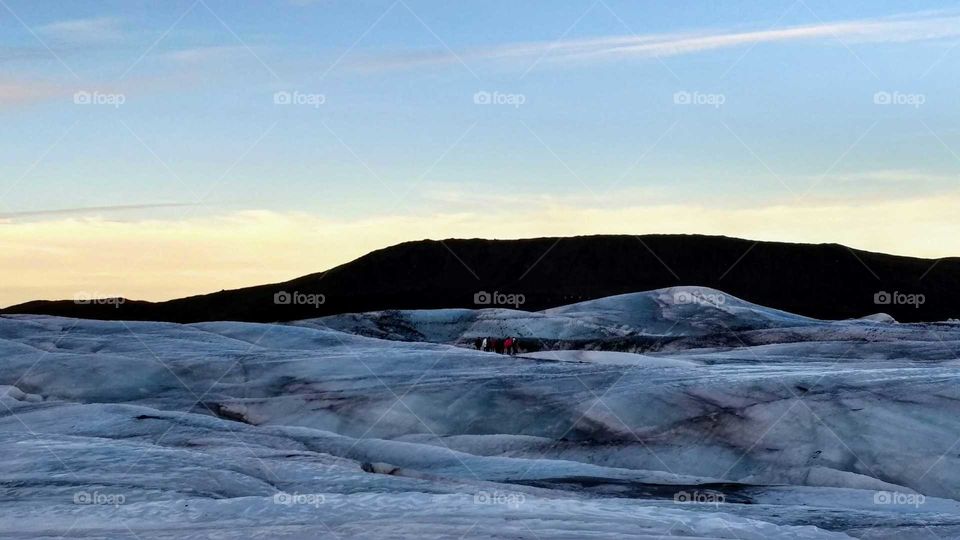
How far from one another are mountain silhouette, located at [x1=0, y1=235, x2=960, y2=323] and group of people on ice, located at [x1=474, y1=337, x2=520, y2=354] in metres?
25.2

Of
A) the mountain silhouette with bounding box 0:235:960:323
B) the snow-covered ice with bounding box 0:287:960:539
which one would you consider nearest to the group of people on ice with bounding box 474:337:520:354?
the snow-covered ice with bounding box 0:287:960:539

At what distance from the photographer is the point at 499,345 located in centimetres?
3447

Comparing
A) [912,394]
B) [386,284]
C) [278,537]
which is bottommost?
[278,537]

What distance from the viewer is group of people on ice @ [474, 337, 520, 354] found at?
32469mm

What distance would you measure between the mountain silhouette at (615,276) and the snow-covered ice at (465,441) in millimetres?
34620

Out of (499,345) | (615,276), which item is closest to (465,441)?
(499,345)

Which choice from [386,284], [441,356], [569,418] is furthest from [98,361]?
[386,284]

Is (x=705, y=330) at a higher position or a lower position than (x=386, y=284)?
lower

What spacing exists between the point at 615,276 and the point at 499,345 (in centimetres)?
3584

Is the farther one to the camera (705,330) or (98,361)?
(705,330)

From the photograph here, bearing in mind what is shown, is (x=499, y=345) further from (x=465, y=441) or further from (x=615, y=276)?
(x=615, y=276)

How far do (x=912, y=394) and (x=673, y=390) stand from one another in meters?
3.73

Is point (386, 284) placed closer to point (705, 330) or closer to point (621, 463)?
point (705, 330)

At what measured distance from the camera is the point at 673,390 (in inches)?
748
